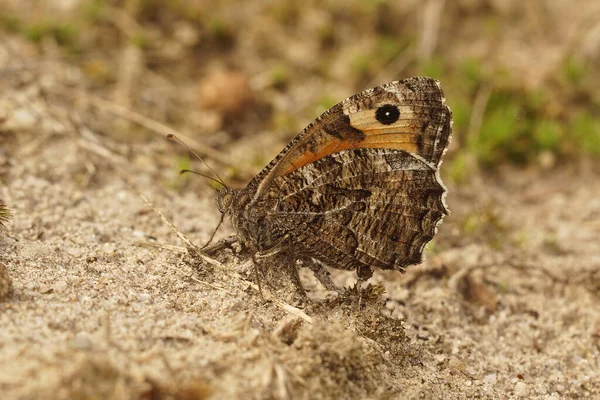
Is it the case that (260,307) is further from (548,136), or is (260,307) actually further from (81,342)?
(548,136)

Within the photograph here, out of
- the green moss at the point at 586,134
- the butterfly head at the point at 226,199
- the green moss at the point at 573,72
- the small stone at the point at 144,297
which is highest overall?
the green moss at the point at 573,72

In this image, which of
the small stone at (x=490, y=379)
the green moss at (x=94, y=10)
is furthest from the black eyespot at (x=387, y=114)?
the green moss at (x=94, y=10)

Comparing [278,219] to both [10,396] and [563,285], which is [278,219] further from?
[563,285]

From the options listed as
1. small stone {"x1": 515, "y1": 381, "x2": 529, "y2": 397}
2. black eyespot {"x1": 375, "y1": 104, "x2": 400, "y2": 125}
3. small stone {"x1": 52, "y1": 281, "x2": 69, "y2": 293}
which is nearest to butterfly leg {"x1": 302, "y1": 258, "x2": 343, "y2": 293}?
black eyespot {"x1": 375, "y1": 104, "x2": 400, "y2": 125}

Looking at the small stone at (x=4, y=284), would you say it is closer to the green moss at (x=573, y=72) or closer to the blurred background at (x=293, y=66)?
the blurred background at (x=293, y=66)

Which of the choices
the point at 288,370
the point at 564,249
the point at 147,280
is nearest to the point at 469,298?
the point at 564,249

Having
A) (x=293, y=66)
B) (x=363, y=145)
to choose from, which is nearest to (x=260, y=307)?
(x=363, y=145)

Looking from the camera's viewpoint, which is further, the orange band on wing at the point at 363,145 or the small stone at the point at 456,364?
the small stone at the point at 456,364
